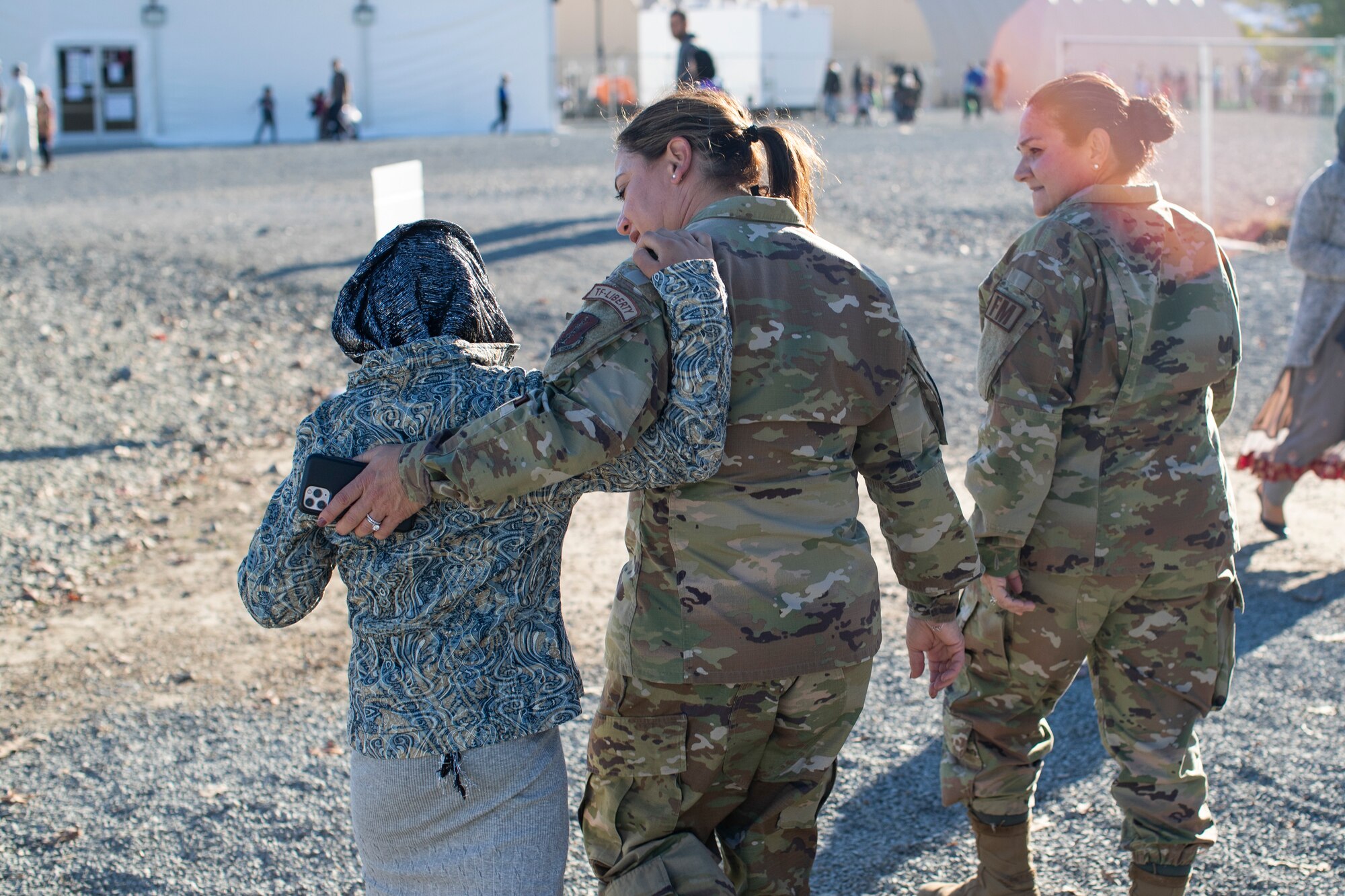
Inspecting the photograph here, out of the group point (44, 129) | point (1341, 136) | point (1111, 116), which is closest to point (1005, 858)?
point (1111, 116)

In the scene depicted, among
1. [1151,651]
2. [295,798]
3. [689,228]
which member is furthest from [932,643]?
[295,798]

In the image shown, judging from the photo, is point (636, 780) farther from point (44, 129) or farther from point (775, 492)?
point (44, 129)

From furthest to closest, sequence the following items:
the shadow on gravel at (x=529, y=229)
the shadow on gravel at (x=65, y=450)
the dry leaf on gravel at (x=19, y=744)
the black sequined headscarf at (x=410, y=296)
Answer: the shadow on gravel at (x=529, y=229) < the shadow on gravel at (x=65, y=450) < the dry leaf on gravel at (x=19, y=744) < the black sequined headscarf at (x=410, y=296)

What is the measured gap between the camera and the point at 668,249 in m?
2.13

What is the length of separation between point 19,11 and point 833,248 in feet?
107

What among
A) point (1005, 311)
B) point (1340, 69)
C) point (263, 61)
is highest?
point (263, 61)

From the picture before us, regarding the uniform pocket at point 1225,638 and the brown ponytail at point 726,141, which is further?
the uniform pocket at point 1225,638

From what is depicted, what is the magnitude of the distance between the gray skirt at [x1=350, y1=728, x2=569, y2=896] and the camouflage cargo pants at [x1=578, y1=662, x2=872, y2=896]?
15 cm

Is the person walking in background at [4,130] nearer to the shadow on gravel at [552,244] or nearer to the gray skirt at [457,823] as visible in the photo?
the shadow on gravel at [552,244]

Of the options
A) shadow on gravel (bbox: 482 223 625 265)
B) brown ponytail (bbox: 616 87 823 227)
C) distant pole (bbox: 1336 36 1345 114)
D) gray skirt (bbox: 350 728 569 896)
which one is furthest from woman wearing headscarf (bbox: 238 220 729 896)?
distant pole (bbox: 1336 36 1345 114)

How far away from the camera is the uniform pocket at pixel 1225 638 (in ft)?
9.29

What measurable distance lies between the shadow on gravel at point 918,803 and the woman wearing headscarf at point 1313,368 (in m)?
1.20

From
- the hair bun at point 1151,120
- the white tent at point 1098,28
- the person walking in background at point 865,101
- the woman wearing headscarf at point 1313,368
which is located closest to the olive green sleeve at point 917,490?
the hair bun at point 1151,120

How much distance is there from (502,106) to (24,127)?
13198mm
